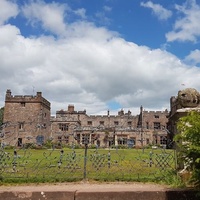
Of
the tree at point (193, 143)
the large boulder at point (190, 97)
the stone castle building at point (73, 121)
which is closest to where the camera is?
the tree at point (193, 143)

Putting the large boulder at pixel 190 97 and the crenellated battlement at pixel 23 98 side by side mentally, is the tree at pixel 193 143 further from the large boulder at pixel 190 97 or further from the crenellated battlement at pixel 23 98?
the crenellated battlement at pixel 23 98

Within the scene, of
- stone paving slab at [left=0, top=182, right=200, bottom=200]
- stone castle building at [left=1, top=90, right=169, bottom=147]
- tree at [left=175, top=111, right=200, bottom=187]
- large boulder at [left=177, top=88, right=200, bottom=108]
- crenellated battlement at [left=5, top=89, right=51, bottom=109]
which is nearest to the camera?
tree at [left=175, top=111, right=200, bottom=187]

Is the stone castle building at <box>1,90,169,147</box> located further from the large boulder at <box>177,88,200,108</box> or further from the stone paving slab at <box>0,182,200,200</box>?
the stone paving slab at <box>0,182,200,200</box>

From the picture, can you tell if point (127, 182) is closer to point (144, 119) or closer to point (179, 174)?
point (179, 174)

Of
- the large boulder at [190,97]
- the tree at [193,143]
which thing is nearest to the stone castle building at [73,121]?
the large boulder at [190,97]

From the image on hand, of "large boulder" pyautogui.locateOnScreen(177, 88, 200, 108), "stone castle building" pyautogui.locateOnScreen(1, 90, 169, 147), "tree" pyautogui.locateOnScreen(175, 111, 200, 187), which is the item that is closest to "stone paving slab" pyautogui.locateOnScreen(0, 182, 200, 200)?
"tree" pyautogui.locateOnScreen(175, 111, 200, 187)

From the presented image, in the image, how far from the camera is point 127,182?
7.05 m

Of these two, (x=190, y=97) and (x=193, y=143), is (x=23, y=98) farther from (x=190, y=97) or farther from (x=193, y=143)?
(x=193, y=143)

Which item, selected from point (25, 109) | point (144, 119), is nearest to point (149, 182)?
point (25, 109)

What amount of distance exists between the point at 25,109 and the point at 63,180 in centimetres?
4421

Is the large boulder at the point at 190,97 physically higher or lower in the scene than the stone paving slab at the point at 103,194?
higher

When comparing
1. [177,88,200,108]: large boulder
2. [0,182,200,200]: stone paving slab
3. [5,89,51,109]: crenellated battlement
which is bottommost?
[0,182,200,200]: stone paving slab

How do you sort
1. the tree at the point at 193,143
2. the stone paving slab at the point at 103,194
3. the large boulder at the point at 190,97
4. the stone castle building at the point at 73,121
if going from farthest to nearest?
the stone castle building at the point at 73,121 → the large boulder at the point at 190,97 → the stone paving slab at the point at 103,194 → the tree at the point at 193,143

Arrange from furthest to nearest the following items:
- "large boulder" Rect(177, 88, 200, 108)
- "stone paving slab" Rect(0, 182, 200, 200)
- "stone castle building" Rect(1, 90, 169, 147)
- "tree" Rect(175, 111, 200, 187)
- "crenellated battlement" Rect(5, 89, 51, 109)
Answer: "crenellated battlement" Rect(5, 89, 51, 109) → "stone castle building" Rect(1, 90, 169, 147) → "large boulder" Rect(177, 88, 200, 108) → "stone paving slab" Rect(0, 182, 200, 200) → "tree" Rect(175, 111, 200, 187)
